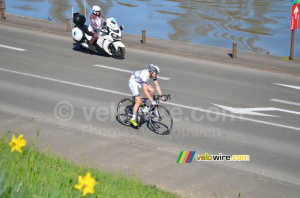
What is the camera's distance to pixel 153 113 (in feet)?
45.5

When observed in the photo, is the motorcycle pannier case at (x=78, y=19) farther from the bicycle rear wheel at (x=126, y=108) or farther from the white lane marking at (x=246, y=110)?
the bicycle rear wheel at (x=126, y=108)

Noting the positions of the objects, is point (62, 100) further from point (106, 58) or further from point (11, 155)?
point (11, 155)

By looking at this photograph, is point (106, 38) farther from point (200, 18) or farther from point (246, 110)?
point (200, 18)

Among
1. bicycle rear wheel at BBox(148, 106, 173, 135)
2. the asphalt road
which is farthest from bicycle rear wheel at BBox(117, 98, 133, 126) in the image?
bicycle rear wheel at BBox(148, 106, 173, 135)

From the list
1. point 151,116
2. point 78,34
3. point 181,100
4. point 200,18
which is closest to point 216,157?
point 151,116

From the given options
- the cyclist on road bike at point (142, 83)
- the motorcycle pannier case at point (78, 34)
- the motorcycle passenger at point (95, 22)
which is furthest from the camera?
the motorcycle pannier case at point (78, 34)

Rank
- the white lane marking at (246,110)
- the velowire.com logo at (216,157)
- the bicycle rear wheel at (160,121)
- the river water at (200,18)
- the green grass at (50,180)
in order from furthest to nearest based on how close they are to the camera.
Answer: the river water at (200,18) → the white lane marking at (246,110) → the bicycle rear wheel at (160,121) → the velowire.com logo at (216,157) → the green grass at (50,180)

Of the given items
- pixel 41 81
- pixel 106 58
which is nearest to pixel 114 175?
pixel 41 81

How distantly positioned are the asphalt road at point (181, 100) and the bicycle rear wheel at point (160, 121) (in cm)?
20

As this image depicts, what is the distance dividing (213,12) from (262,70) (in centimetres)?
2381

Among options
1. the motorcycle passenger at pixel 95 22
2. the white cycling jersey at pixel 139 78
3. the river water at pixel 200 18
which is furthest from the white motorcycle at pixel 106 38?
the river water at pixel 200 18

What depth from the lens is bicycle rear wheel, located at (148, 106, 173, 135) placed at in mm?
13727

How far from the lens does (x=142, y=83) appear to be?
13.4 m

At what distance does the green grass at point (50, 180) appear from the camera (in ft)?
24.5
